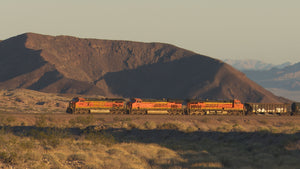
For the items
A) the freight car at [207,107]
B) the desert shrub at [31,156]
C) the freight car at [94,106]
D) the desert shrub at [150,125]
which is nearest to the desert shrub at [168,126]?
the desert shrub at [150,125]

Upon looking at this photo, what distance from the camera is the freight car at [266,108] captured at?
2456 inches

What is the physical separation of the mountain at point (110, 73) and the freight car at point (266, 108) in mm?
91124

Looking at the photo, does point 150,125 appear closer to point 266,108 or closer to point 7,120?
point 7,120

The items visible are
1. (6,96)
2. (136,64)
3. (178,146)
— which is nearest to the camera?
(178,146)

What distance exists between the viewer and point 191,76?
176500 millimetres

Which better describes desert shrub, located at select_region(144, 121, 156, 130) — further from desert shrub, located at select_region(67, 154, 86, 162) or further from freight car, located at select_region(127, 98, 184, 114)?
desert shrub, located at select_region(67, 154, 86, 162)

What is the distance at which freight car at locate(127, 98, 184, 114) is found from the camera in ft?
188

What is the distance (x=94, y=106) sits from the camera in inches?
2200

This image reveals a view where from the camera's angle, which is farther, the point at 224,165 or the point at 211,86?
the point at 211,86

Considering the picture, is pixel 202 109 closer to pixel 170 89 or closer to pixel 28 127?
pixel 28 127

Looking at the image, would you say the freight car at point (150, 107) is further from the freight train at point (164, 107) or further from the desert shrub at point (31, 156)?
the desert shrub at point (31, 156)

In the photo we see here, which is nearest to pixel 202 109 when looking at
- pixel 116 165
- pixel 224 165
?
pixel 224 165

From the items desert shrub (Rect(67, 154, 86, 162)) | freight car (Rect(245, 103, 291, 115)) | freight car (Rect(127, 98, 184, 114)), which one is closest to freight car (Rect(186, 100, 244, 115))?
freight car (Rect(127, 98, 184, 114))

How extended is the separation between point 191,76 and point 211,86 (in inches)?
626
